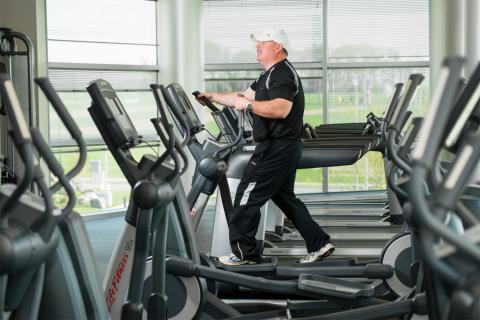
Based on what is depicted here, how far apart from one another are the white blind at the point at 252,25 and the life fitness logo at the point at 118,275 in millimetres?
6562

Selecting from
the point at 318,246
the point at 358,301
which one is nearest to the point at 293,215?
the point at 318,246

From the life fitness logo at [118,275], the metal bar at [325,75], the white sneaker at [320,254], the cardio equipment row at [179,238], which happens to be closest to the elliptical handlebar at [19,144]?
the cardio equipment row at [179,238]

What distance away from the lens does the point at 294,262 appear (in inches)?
197

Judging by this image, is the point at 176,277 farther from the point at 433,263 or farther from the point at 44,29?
the point at 44,29

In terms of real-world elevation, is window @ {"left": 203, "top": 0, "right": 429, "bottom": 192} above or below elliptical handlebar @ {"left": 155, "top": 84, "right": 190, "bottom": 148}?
above

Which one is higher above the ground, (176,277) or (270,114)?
(270,114)

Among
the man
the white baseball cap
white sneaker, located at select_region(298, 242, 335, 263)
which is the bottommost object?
white sneaker, located at select_region(298, 242, 335, 263)

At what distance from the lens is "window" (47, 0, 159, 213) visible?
7.81 meters

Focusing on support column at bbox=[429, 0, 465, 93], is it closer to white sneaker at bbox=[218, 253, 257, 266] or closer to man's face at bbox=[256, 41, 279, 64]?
man's face at bbox=[256, 41, 279, 64]

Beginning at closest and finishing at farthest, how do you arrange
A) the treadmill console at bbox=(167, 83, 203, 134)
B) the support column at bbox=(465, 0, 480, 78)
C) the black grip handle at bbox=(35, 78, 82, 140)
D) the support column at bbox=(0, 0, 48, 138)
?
the black grip handle at bbox=(35, 78, 82, 140)
the treadmill console at bbox=(167, 83, 203, 134)
the support column at bbox=(0, 0, 48, 138)
the support column at bbox=(465, 0, 480, 78)

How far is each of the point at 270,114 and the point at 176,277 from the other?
1.14 metres

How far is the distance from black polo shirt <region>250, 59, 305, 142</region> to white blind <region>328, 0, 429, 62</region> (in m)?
5.38

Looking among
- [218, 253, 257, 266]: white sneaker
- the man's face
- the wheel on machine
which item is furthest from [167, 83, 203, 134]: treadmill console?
the wheel on machine

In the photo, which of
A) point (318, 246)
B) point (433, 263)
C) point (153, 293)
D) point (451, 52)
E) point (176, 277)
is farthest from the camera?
point (451, 52)
